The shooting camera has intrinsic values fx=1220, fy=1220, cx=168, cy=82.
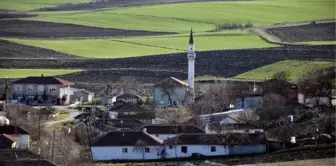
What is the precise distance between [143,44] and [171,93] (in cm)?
2934

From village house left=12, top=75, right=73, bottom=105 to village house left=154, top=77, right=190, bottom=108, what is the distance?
19.4 ft

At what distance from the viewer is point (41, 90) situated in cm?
6806

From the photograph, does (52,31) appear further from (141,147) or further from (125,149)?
(141,147)

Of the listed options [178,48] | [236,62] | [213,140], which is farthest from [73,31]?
[213,140]

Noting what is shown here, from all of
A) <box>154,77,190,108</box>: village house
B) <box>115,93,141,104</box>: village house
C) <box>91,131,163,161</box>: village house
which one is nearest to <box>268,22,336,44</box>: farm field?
<box>154,77,190,108</box>: village house

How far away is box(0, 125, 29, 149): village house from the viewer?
43688 mm

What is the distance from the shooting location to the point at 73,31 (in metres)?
106

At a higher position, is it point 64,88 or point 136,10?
point 136,10

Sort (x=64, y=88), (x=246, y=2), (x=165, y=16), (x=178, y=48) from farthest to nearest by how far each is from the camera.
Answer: (x=246, y=2)
(x=165, y=16)
(x=178, y=48)
(x=64, y=88)

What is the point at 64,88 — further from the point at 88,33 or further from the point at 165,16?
the point at 165,16

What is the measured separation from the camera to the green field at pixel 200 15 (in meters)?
108

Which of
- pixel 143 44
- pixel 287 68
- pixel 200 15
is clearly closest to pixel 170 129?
pixel 287 68

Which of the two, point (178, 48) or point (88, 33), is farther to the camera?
point (88, 33)

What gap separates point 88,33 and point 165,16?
35.6ft
